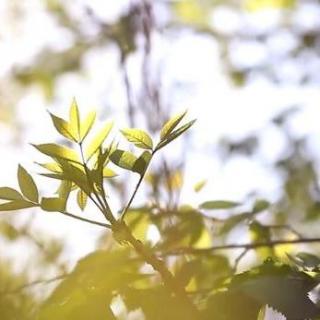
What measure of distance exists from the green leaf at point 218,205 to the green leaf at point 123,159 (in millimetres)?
266

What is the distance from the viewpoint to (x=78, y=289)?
633 millimetres

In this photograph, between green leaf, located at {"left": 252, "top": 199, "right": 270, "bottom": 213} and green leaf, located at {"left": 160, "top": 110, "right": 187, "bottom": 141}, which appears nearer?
green leaf, located at {"left": 160, "top": 110, "right": 187, "bottom": 141}

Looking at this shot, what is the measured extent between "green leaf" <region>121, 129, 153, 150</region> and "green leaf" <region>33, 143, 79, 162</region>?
46 millimetres

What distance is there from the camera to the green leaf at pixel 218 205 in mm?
813

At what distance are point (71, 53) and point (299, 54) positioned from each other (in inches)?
34.3

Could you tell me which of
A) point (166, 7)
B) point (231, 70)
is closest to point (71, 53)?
point (166, 7)

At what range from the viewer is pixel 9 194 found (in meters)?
0.57

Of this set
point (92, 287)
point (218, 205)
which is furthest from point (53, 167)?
point (218, 205)

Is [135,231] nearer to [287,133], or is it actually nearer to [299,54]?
[287,133]

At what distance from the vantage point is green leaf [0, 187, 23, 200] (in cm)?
57

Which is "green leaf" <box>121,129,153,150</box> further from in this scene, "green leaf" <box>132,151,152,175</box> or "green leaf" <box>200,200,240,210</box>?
"green leaf" <box>200,200,240,210</box>

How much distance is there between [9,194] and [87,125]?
0.28 feet

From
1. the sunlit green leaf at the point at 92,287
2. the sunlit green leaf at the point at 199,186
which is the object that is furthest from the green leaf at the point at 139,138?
the sunlit green leaf at the point at 199,186

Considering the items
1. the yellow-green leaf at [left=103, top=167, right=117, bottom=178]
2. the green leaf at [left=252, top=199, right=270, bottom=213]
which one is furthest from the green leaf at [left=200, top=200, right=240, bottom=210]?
the yellow-green leaf at [left=103, top=167, right=117, bottom=178]
